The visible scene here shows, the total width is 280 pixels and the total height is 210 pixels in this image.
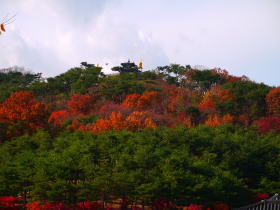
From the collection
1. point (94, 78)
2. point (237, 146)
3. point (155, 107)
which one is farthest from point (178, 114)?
point (237, 146)

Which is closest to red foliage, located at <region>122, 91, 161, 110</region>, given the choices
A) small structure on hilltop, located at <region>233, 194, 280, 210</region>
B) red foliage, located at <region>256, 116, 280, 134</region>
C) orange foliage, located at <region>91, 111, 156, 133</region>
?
orange foliage, located at <region>91, 111, 156, 133</region>

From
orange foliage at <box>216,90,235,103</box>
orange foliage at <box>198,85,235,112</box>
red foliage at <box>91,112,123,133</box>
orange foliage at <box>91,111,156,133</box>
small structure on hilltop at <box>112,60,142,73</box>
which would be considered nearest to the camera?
red foliage at <box>91,112,123,133</box>

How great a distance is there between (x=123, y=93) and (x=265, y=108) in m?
18.6

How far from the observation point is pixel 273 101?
192ft

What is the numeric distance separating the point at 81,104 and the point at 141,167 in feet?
98.1

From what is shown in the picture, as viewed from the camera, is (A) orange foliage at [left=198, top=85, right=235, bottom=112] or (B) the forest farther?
(A) orange foliage at [left=198, top=85, right=235, bottom=112]

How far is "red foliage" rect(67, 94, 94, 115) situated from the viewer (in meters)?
59.5

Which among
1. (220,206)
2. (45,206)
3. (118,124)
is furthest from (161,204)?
(118,124)

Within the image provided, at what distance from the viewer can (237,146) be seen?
37.8m

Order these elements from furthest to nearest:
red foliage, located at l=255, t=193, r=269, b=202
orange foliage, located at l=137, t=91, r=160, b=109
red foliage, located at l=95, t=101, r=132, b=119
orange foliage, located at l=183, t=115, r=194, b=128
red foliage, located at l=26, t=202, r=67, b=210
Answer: orange foliage, located at l=137, t=91, r=160, b=109, orange foliage, located at l=183, t=115, r=194, b=128, red foliage, located at l=95, t=101, r=132, b=119, red foliage, located at l=255, t=193, r=269, b=202, red foliage, located at l=26, t=202, r=67, b=210

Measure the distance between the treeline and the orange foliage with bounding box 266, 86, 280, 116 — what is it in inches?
777

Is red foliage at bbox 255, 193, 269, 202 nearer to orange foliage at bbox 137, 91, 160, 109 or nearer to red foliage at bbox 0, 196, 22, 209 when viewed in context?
red foliage at bbox 0, 196, 22, 209

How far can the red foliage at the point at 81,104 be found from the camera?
59500 mm

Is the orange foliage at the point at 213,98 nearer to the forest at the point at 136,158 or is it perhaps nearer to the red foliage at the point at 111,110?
the forest at the point at 136,158
